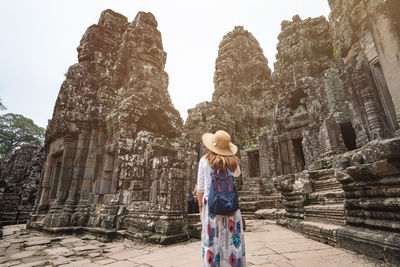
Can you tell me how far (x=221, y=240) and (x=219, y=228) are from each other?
0.39 ft

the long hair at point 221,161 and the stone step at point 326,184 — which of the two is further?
the stone step at point 326,184

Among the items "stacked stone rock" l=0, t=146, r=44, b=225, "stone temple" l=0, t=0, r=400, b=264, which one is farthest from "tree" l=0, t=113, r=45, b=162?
"stone temple" l=0, t=0, r=400, b=264

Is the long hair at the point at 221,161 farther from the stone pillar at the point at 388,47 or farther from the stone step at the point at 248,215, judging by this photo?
the stone step at the point at 248,215

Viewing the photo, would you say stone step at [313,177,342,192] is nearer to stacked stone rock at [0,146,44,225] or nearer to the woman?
the woman

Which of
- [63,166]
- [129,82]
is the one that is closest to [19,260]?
[63,166]

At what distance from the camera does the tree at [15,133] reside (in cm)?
2730

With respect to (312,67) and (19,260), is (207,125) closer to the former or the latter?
(312,67)

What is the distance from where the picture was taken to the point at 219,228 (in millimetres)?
2148

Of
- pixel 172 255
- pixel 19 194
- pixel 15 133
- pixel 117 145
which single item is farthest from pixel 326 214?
pixel 15 133

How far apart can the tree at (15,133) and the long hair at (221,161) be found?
3229 cm

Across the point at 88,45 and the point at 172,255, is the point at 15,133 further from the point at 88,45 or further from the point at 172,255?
the point at 172,255

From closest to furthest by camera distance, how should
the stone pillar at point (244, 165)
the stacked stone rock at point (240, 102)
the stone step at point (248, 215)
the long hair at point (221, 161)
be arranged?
the long hair at point (221, 161) → the stone step at point (248, 215) → the stone pillar at point (244, 165) → the stacked stone rock at point (240, 102)

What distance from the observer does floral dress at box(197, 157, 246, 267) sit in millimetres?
2080

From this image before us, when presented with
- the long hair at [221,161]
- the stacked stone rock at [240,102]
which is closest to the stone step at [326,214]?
the long hair at [221,161]
